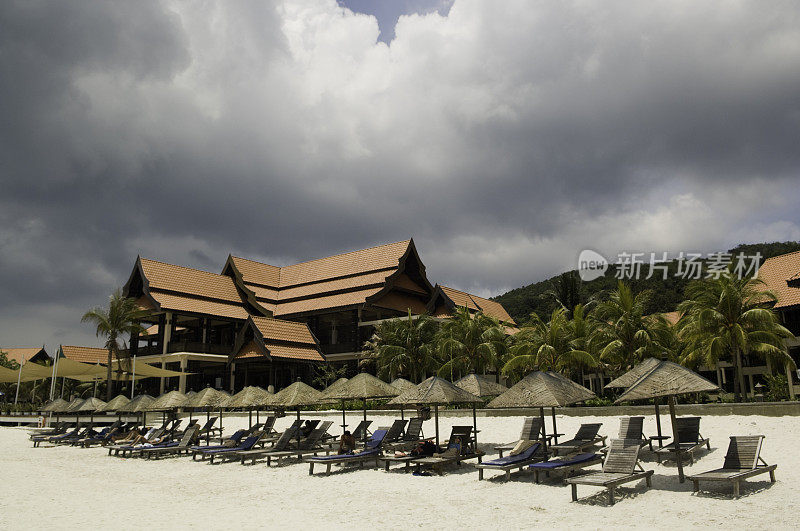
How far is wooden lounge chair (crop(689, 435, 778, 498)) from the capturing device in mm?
8508

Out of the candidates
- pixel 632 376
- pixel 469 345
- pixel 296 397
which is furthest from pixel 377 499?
pixel 469 345

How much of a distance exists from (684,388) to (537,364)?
14.8 metres

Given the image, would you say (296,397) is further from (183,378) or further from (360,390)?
(183,378)

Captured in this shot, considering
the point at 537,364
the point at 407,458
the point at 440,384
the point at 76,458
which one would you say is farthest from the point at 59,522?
the point at 537,364

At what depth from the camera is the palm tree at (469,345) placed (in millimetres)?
25719

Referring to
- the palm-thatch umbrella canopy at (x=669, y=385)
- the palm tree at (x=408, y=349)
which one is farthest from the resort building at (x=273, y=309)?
the palm-thatch umbrella canopy at (x=669, y=385)

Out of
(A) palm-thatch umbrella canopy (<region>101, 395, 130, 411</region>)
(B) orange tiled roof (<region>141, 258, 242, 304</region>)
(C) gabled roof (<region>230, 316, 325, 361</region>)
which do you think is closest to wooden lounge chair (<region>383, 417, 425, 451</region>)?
(A) palm-thatch umbrella canopy (<region>101, 395, 130, 411</region>)

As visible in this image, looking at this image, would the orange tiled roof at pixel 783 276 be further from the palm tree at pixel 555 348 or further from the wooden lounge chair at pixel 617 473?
the wooden lounge chair at pixel 617 473

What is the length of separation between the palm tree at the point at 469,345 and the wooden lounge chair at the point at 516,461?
13623mm

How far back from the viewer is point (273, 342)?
33500 millimetres

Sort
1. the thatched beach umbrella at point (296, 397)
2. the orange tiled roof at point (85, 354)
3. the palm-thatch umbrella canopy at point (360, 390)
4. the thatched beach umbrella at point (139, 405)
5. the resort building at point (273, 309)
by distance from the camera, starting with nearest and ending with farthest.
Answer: the palm-thatch umbrella canopy at point (360, 390) < the thatched beach umbrella at point (296, 397) < the thatched beach umbrella at point (139, 405) < the resort building at point (273, 309) < the orange tiled roof at point (85, 354)

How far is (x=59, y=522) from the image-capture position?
8422 mm

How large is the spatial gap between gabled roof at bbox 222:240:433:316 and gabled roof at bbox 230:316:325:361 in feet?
10.9

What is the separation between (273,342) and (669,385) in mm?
26323
